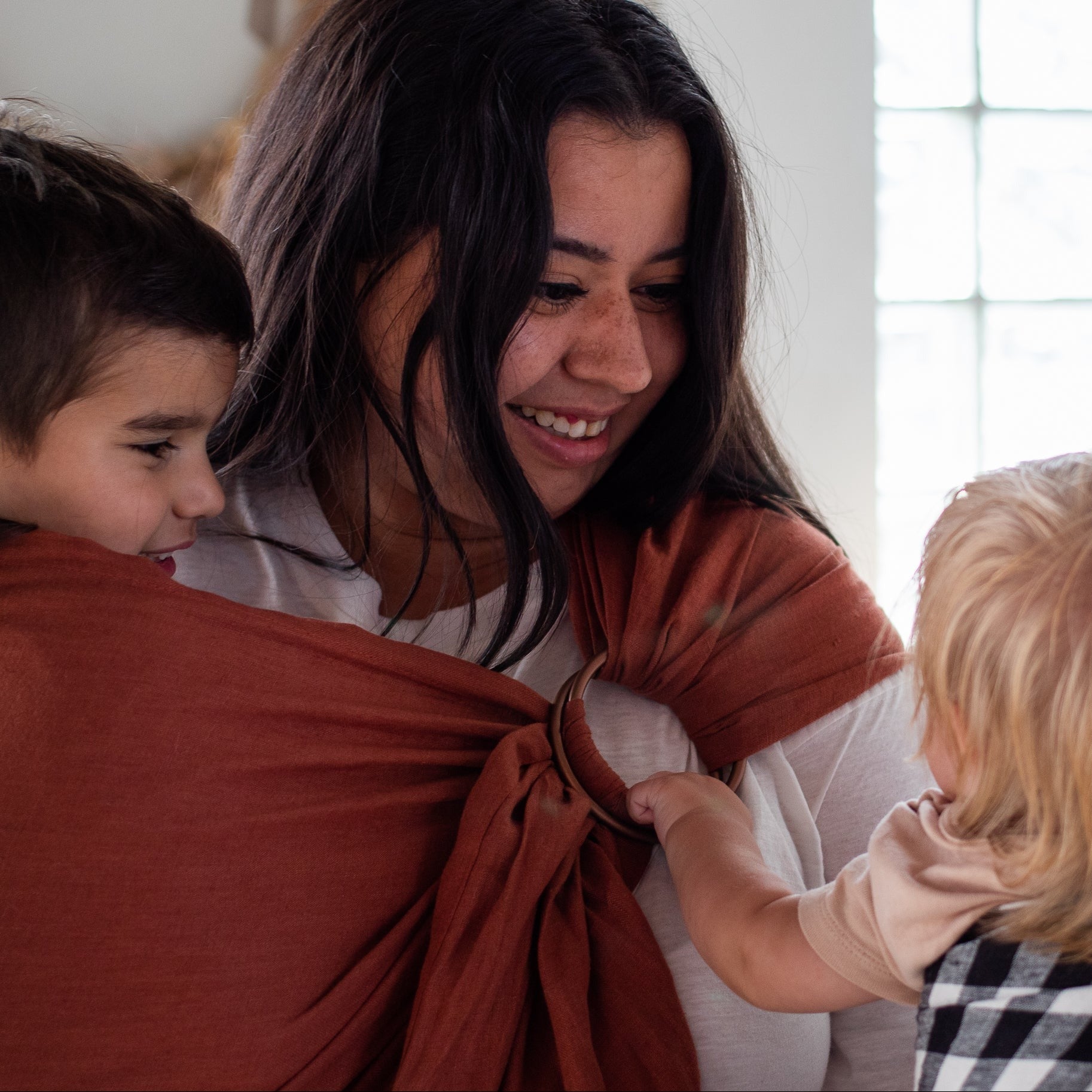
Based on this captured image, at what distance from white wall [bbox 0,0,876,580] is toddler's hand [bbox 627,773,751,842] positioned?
77.2 inches

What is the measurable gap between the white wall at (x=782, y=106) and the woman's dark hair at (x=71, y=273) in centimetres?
206

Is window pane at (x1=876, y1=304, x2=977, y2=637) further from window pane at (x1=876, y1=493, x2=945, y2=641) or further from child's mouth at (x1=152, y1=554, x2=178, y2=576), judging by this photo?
child's mouth at (x1=152, y1=554, x2=178, y2=576)

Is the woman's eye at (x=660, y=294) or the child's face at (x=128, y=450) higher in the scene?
the woman's eye at (x=660, y=294)

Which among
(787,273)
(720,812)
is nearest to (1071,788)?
(720,812)

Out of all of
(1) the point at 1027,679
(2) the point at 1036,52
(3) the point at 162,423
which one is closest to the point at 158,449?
(3) the point at 162,423

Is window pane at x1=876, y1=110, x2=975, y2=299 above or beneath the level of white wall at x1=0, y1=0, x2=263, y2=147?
beneath

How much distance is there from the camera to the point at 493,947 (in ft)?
3.01

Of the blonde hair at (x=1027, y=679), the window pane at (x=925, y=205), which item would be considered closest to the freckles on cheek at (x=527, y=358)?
the blonde hair at (x=1027, y=679)

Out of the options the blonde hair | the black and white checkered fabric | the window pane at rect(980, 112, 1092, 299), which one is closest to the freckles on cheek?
the blonde hair

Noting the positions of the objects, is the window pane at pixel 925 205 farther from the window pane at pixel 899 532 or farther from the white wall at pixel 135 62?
the white wall at pixel 135 62

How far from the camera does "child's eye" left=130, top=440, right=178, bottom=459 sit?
1044 millimetres

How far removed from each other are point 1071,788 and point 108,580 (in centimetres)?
73

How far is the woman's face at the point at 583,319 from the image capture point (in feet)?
3.49

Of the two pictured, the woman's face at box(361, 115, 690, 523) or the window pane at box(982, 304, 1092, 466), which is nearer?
the woman's face at box(361, 115, 690, 523)
